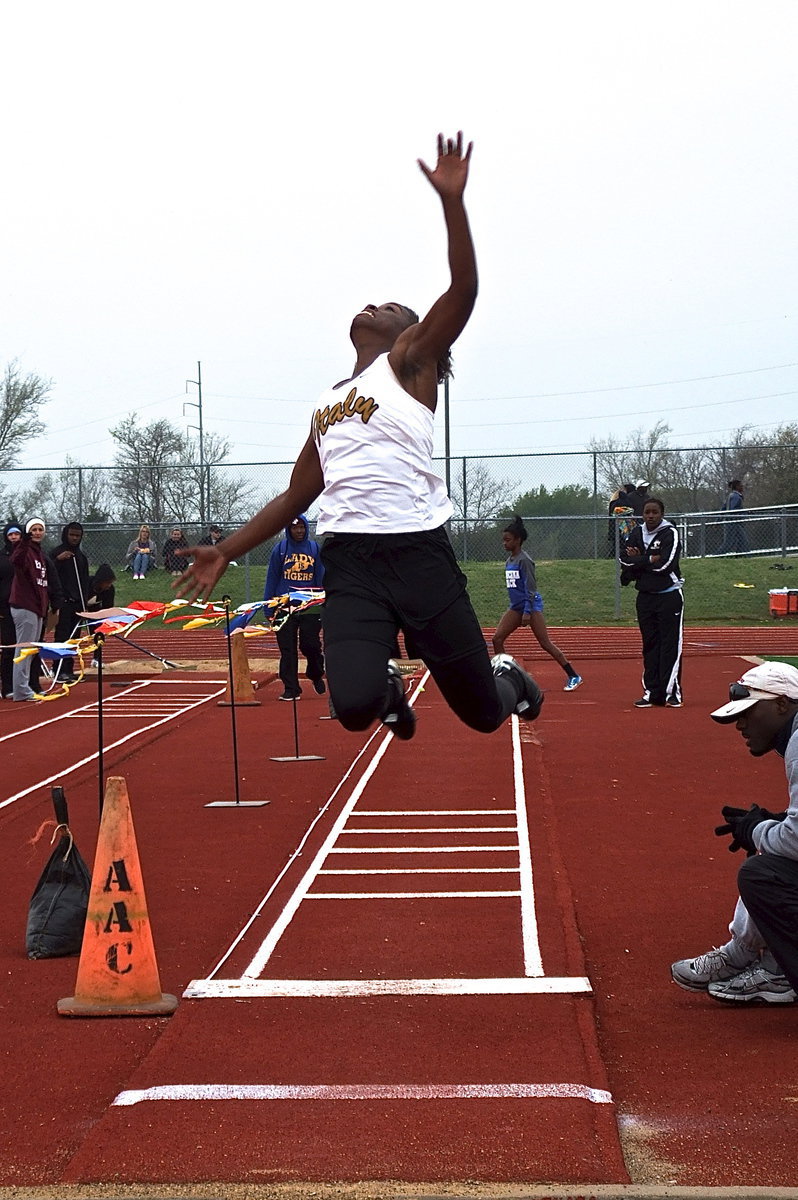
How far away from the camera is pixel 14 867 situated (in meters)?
7.19

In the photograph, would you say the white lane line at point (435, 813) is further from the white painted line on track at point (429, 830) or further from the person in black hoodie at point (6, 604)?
the person in black hoodie at point (6, 604)

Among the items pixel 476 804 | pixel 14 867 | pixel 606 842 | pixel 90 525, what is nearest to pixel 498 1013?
pixel 606 842

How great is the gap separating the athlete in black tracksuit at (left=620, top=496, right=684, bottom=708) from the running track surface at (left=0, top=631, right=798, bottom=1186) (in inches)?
133

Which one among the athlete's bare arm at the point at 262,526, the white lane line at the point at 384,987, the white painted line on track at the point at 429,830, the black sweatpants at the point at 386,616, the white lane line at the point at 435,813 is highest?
the athlete's bare arm at the point at 262,526

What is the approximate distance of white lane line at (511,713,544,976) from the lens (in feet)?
17.4

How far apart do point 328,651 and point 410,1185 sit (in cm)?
173

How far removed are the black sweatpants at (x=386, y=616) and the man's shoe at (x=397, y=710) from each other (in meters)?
0.11

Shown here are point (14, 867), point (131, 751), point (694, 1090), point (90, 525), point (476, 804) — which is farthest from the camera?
point (90, 525)

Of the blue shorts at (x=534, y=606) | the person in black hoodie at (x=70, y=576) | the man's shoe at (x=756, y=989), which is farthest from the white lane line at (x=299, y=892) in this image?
the person in black hoodie at (x=70, y=576)

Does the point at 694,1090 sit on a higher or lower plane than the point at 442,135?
lower

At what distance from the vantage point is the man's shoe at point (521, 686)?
524cm

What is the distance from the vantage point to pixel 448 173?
403 centimetres

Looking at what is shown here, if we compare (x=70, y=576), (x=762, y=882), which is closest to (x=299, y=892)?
(x=762, y=882)

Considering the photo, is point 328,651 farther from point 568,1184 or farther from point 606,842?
Result: point 606,842
